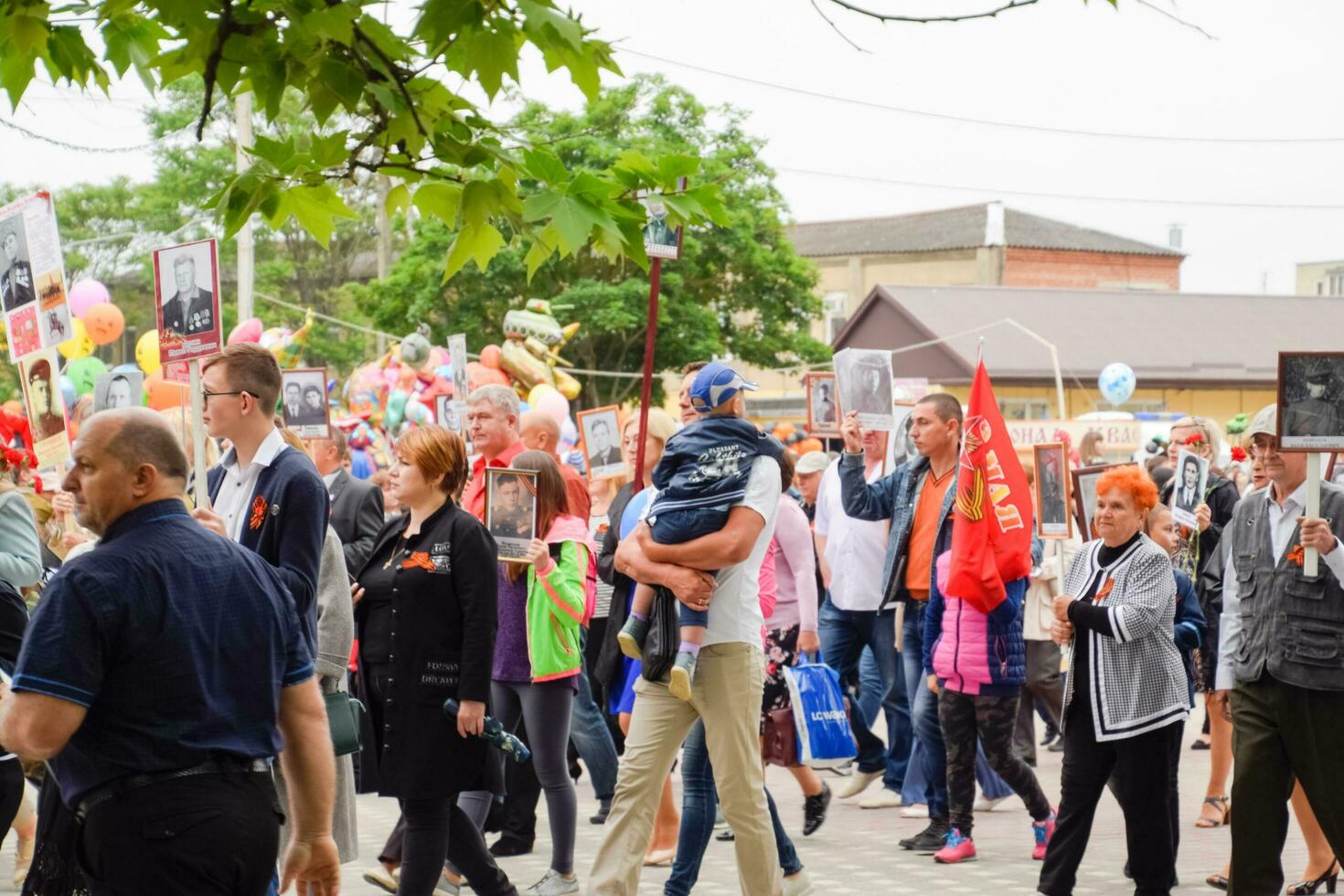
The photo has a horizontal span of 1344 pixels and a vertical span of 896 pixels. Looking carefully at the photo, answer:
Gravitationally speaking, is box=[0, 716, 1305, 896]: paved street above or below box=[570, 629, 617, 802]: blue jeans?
below

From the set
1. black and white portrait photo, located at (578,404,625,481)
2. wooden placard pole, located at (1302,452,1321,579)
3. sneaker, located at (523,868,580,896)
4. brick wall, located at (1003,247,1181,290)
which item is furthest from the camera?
→ brick wall, located at (1003,247,1181,290)

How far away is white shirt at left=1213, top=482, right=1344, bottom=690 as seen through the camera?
6.65 m

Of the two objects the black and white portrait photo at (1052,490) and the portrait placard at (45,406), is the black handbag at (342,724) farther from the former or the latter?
the black and white portrait photo at (1052,490)

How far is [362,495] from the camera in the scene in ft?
28.2

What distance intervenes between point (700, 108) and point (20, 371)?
36570mm

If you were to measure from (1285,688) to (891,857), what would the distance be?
8.01ft

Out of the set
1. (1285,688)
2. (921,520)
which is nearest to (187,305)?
(921,520)

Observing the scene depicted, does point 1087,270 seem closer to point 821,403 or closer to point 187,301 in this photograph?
point 821,403

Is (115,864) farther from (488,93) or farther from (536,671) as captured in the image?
(536,671)

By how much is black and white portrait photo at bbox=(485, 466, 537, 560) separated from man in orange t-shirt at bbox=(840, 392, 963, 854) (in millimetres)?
1899

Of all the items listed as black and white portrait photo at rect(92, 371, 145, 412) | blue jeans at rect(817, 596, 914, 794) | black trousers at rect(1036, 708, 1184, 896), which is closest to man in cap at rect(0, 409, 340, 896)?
black trousers at rect(1036, 708, 1184, 896)

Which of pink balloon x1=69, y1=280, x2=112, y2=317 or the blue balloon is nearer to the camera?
pink balloon x1=69, y1=280, x2=112, y2=317

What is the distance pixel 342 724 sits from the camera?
5727mm

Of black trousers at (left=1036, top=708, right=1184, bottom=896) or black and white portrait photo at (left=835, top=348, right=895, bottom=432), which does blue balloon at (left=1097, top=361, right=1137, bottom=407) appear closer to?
black and white portrait photo at (left=835, top=348, right=895, bottom=432)
